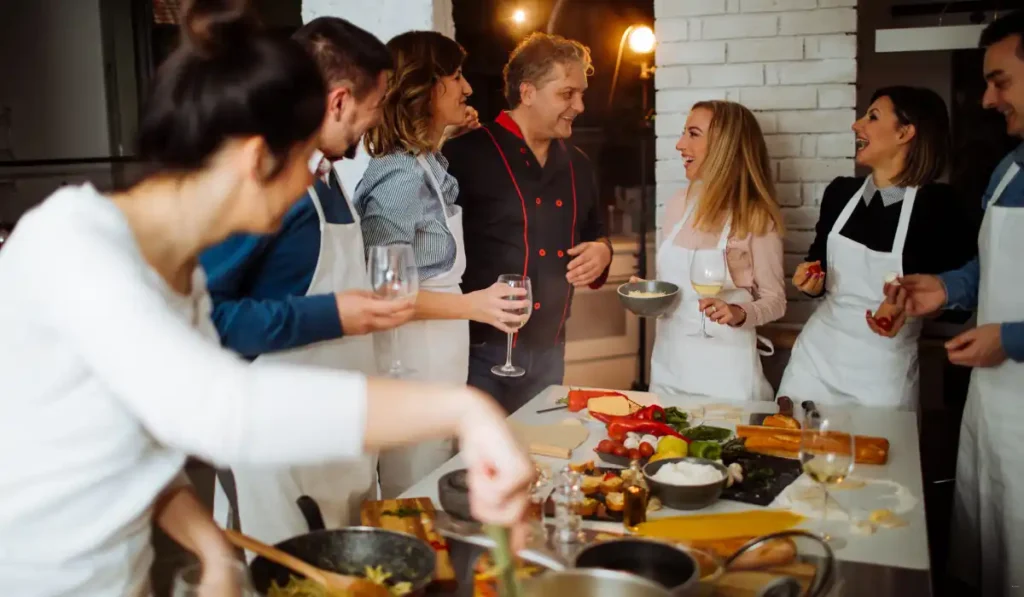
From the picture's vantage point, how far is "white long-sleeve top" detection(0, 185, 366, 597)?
0.94 meters

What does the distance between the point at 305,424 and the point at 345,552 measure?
0.53 m

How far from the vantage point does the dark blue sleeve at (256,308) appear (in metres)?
1.96

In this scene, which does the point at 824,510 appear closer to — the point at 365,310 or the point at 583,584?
the point at 583,584

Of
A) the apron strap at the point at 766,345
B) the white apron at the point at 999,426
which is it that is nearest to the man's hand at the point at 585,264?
the apron strap at the point at 766,345

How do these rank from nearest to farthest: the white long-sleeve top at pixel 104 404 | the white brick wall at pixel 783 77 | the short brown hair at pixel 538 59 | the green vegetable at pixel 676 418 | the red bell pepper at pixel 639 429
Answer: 1. the white long-sleeve top at pixel 104 404
2. the red bell pepper at pixel 639 429
3. the green vegetable at pixel 676 418
4. the short brown hair at pixel 538 59
5. the white brick wall at pixel 783 77

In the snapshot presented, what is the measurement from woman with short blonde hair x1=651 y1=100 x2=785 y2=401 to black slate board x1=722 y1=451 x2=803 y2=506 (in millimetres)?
1042

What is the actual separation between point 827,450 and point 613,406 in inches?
31.7

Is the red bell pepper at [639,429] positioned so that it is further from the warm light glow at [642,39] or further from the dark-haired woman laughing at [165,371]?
the warm light glow at [642,39]

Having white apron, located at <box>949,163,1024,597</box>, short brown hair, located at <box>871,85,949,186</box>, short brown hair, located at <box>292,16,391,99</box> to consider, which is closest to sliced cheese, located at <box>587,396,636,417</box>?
short brown hair, located at <box>292,16,391,99</box>

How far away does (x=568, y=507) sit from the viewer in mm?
1779

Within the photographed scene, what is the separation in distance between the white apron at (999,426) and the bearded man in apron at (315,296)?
182 centimetres

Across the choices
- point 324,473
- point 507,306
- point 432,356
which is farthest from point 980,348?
point 324,473

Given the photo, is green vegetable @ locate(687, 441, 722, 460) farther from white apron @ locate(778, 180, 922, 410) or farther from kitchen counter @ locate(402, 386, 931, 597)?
white apron @ locate(778, 180, 922, 410)

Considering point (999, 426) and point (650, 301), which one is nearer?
point (999, 426)
